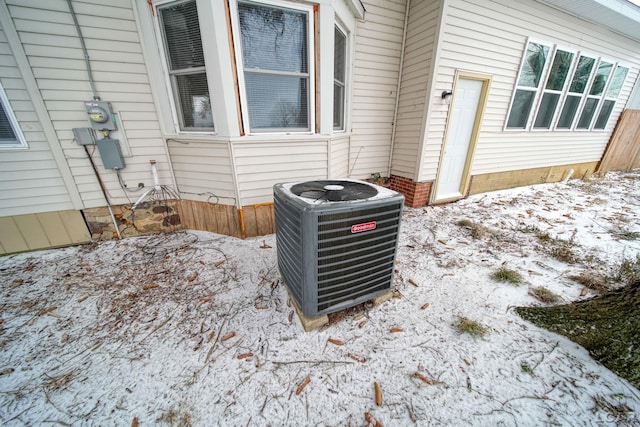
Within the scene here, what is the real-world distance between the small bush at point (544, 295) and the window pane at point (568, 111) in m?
6.37

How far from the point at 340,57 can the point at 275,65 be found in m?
1.41

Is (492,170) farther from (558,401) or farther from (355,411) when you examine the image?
(355,411)

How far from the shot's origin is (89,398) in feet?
4.55

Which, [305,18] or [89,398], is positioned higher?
[305,18]

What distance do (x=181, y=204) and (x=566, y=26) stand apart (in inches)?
338

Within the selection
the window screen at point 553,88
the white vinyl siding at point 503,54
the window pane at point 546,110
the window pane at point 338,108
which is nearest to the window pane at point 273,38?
the window pane at point 338,108

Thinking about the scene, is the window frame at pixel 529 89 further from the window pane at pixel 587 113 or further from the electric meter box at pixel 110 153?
the electric meter box at pixel 110 153

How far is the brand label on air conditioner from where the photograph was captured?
1609mm

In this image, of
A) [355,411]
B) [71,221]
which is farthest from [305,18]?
[71,221]

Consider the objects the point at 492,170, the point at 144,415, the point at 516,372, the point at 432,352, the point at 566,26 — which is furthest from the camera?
the point at 492,170

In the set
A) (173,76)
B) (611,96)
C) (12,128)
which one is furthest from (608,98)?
(12,128)

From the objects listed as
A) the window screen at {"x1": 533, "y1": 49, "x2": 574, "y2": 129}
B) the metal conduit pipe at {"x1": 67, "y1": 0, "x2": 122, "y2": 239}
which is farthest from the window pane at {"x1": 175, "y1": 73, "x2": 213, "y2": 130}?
the window screen at {"x1": 533, "y1": 49, "x2": 574, "y2": 129}

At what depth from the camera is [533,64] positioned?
4.68 m

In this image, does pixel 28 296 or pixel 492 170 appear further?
pixel 492 170
